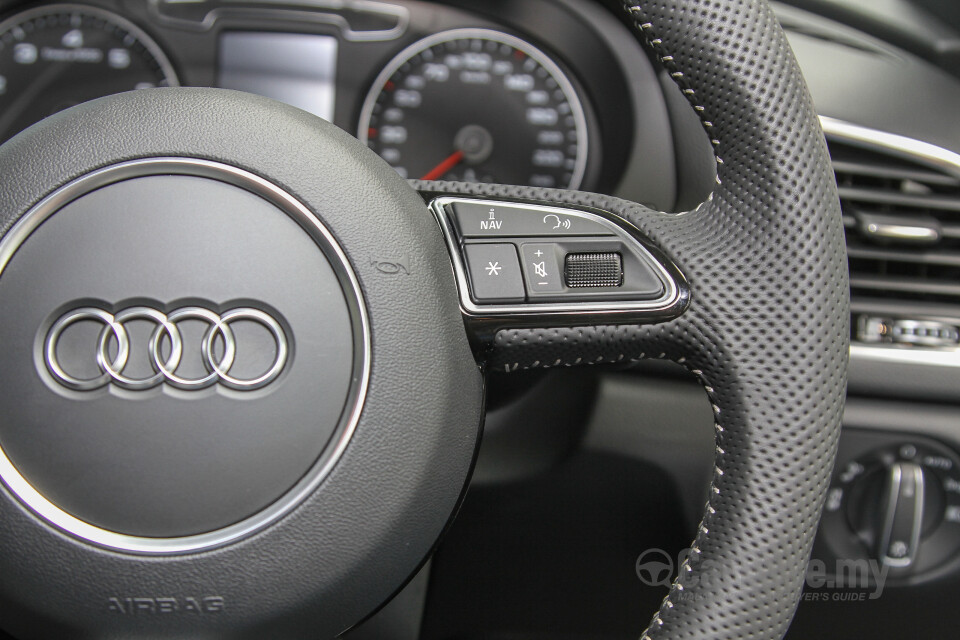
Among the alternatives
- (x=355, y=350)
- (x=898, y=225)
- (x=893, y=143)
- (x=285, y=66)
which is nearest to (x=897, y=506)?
(x=898, y=225)

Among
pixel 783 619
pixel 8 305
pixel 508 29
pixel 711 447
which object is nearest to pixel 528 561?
pixel 711 447

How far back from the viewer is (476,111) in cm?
128

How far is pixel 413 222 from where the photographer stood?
2.25 feet

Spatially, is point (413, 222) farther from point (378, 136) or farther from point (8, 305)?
point (378, 136)

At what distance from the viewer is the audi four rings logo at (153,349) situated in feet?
2.07

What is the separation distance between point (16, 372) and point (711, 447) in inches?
29.1

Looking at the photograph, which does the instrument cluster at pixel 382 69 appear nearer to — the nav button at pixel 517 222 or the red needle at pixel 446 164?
the red needle at pixel 446 164

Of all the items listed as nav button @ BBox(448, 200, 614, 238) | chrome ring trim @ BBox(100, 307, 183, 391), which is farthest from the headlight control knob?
chrome ring trim @ BBox(100, 307, 183, 391)

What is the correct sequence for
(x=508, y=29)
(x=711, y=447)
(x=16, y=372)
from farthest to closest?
(x=508, y=29), (x=711, y=447), (x=16, y=372)

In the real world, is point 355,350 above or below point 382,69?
below

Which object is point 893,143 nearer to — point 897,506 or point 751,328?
point 897,506

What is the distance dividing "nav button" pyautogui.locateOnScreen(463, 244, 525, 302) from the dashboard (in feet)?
1.24

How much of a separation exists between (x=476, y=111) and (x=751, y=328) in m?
0.73

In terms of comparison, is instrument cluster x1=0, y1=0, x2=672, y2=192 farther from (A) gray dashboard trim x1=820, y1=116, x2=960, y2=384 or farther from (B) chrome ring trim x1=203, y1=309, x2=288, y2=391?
(B) chrome ring trim x1=203, y1=309, x2=288, y2=391
